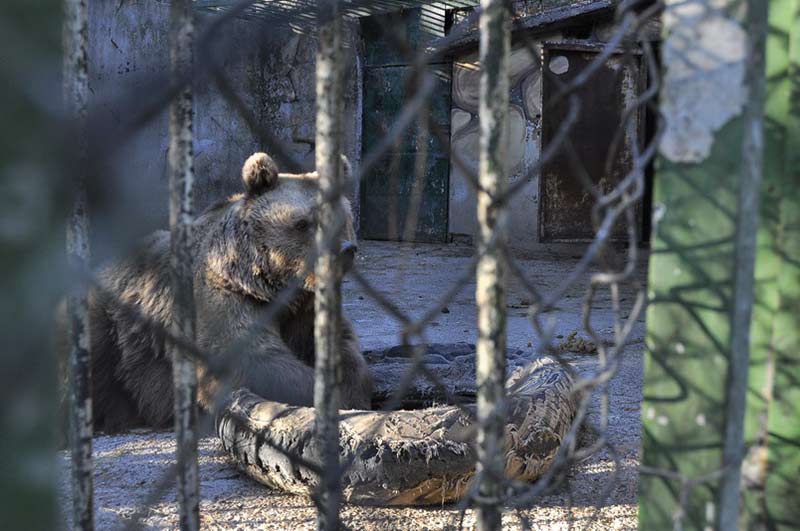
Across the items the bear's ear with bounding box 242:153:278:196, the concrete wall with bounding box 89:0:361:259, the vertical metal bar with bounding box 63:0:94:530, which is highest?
the concrete wall with bounding box 89:0:361:259

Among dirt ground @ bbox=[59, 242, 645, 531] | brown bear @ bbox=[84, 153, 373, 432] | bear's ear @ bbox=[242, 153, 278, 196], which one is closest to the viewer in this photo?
dirt ground @ bbox=[59, 242, 645, 531]

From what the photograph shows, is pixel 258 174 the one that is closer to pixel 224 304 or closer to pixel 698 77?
pixel 224 304

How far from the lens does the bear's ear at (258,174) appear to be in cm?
398

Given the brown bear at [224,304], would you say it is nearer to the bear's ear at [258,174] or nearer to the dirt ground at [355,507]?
the bear's ear at [258,174]

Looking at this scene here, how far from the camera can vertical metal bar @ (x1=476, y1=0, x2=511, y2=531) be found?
1.11 metres

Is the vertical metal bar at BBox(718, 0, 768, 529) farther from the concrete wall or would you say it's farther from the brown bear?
the concrete wall

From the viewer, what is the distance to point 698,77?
1.13 meters

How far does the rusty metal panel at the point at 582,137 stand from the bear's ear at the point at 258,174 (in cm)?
600

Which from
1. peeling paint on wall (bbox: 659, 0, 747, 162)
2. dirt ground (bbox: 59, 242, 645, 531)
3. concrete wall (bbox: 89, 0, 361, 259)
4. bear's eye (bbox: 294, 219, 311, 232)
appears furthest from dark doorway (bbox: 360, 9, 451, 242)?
peeling paint on wall (bbox: 659, 0, 747, 162)

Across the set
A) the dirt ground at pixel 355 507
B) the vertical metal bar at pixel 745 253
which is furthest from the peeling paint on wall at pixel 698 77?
the dirt ground at pixel 355 507

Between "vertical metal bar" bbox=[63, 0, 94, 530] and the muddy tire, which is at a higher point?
"vertical metal bar" bbox=[63, 0, 94, 530]

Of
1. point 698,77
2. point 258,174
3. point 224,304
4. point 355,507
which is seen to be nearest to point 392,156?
point 258,174

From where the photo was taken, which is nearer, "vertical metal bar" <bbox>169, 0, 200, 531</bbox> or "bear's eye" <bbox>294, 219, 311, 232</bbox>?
"vertical metal bar" <bbox>169, 0, 200, 531</bbox>

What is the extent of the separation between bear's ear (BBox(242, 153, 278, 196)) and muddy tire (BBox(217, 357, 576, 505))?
1.38 metres
